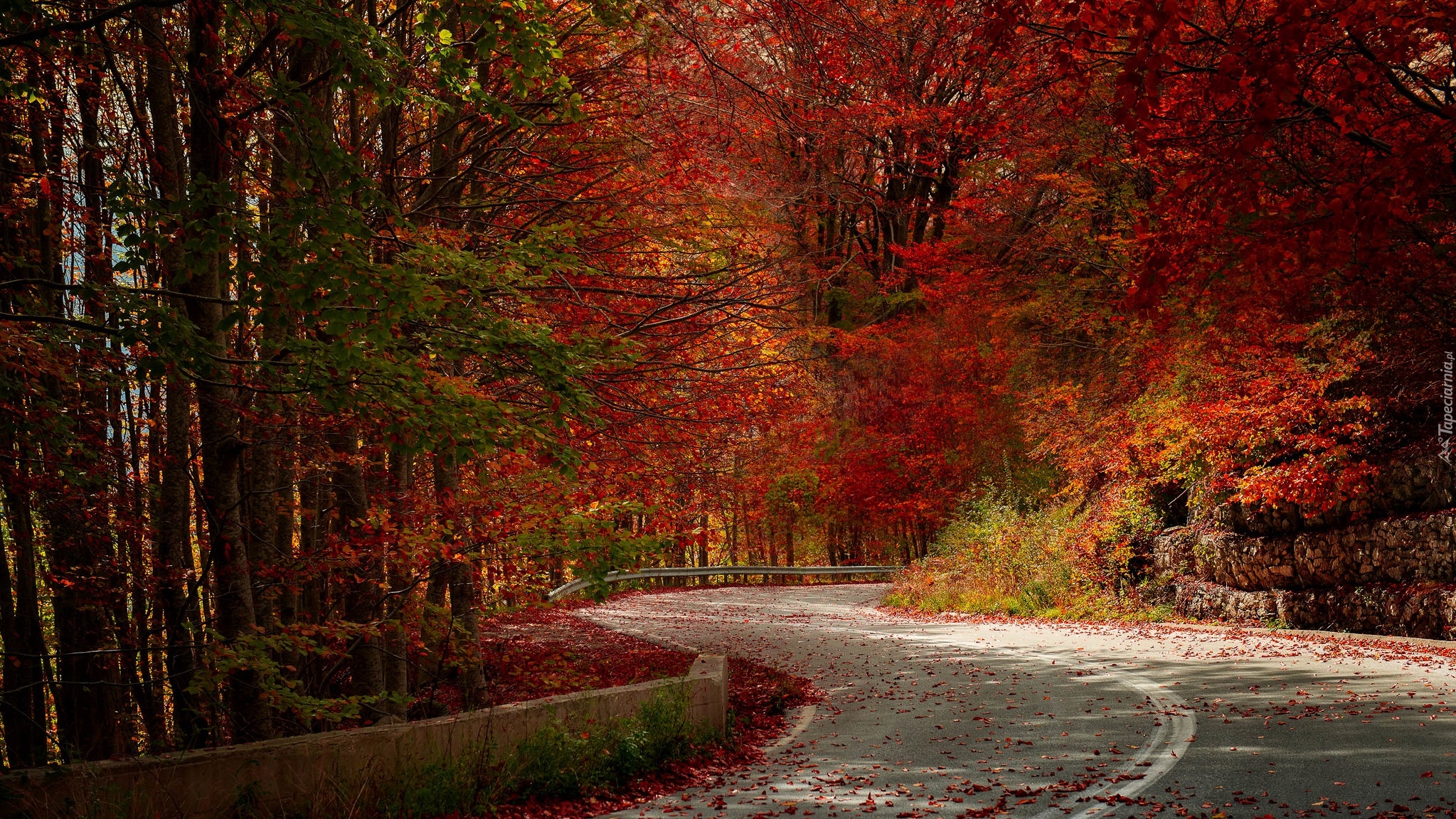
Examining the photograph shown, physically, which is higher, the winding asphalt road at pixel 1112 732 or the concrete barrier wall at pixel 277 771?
the concrete barrier wall at pixel 277 771

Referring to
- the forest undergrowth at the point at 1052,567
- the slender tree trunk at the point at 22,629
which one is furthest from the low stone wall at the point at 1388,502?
the slender tree trunk at the point at 22,629

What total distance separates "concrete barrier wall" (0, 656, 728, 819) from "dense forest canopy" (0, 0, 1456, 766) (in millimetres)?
719

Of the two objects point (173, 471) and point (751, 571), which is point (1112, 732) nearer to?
point (173, 471)

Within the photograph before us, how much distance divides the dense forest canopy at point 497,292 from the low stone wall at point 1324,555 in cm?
57

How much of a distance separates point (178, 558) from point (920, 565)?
21483mm

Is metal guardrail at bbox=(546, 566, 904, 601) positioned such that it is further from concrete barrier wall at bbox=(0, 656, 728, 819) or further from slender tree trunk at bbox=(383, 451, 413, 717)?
concrete barrier wall at bbox=(0, 656, 728, 819)

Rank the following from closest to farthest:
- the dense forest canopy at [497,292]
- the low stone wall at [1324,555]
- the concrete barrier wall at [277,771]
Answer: the concrete barrier wall at [277,771] → the dense forest canopy at [497,292] → the low stone wall at [1324,555]

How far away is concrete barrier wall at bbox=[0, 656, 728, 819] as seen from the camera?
5.05 m

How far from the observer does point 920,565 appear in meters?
26.5

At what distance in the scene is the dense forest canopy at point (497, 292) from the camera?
5.76 meters

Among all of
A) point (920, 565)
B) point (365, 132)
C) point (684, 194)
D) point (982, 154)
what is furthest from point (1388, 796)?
point (982, 154)

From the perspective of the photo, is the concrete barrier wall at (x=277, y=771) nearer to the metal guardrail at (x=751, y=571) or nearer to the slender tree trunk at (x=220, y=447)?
the slender tree trunk at (x=220, y=447)

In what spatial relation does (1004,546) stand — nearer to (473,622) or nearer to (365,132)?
(473,622)

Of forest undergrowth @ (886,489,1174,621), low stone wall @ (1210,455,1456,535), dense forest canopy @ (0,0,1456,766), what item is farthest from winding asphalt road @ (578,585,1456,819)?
forest undergrowth @ (886,489,1174,621)
